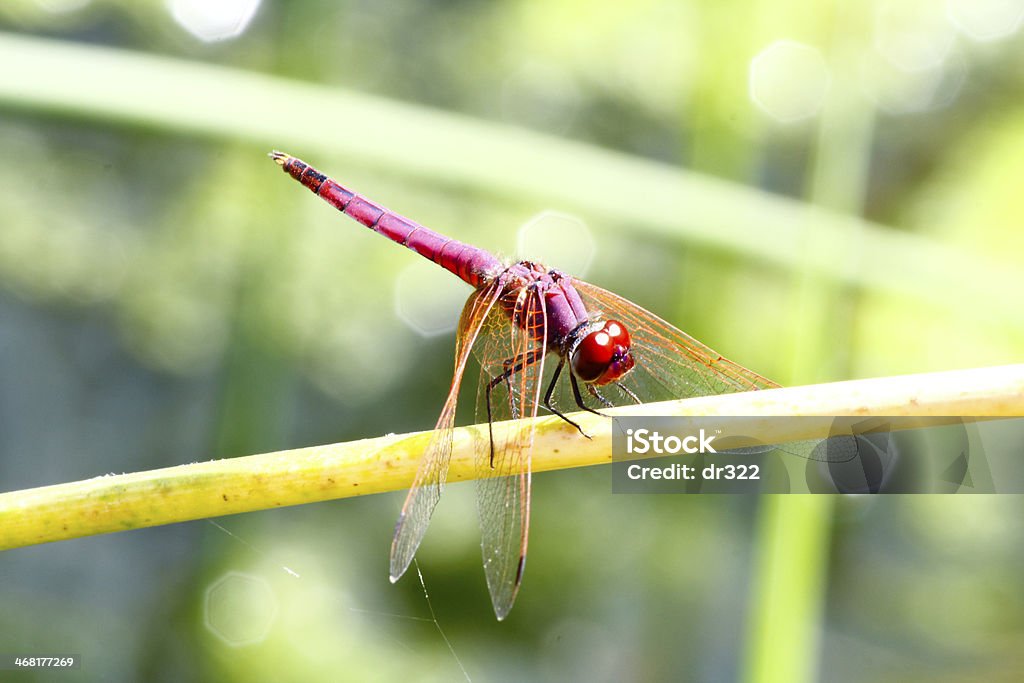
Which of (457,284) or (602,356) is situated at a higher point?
(457,284)

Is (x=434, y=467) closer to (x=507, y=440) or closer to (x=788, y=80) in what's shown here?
(x=507, y=440)

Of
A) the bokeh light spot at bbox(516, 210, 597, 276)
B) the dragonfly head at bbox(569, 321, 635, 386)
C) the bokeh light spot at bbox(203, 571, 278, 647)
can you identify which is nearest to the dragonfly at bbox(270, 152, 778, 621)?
the dragonfly head at bbox(569, 321, 635, 386)

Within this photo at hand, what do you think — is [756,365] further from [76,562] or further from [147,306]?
[76,562]

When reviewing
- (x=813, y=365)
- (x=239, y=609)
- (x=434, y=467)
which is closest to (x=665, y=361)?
(x=813, y=365)

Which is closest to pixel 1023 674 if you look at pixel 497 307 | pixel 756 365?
pixel 756 365
